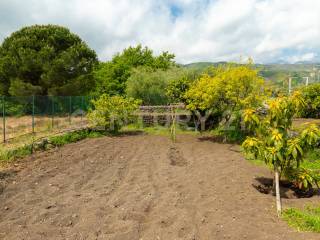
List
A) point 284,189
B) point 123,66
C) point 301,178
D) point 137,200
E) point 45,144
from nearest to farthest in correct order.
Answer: point 137,200 → point 301,178 → point 284,189 → point 45,144 → point 123,66

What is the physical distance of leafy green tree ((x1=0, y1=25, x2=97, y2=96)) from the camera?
23750mm

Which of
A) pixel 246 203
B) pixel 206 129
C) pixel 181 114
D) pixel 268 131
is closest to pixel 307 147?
pixel 268 131

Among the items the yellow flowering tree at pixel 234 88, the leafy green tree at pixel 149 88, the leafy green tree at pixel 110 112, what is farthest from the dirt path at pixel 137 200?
the leafy green tree at pixel 149 88

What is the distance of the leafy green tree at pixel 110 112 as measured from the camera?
16891 millimetres

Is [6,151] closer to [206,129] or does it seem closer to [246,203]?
[246,203]

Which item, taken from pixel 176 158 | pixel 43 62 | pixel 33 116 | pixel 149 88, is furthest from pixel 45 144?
pixel 149 88

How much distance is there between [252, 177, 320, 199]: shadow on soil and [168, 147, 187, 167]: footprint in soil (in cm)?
264

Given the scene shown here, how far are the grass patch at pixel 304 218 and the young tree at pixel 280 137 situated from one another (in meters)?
0.53

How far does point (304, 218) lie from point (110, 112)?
1251cm

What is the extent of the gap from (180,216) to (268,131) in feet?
8.96

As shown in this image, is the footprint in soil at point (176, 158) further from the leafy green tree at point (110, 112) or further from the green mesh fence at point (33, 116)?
the green mesh fence at point (33, 116)

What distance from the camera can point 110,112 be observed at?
56.1 feet

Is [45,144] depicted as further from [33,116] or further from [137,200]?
[137,200]

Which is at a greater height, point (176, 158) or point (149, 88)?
point (149, 88)
